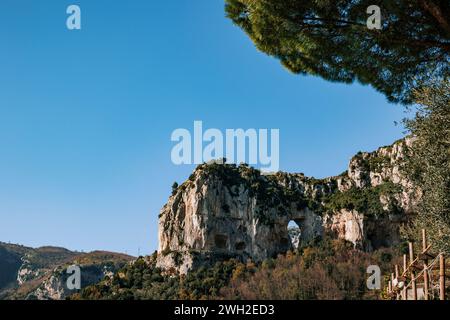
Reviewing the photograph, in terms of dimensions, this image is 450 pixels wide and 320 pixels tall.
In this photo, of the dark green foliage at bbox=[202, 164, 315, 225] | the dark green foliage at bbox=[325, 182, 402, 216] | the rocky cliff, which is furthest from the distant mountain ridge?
the dark green foliage at bbox=[325, 182, 402, 216]

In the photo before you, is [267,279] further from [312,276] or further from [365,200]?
[365,200]

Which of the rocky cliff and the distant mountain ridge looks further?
the distant mountain ridge

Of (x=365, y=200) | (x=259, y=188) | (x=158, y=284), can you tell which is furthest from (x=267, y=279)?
(x=365, y=200)

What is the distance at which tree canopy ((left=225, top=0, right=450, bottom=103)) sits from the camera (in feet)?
36.7

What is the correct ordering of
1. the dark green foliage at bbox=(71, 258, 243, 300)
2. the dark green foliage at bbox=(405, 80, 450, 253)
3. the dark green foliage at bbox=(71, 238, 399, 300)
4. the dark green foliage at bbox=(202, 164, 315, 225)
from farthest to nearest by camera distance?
the dark green foliage at bbox=(202, 164, 315, 225) < the dark green foliage at bbox=(71, 258, 243, 300) < the dark green foliage at bbox=(71, 238, 399, 300) < the dark green foliage at bbox=(405, 80, 450, 253)

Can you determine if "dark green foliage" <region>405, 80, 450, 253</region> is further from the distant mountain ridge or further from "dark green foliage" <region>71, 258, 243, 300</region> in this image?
the distant mountain ridge

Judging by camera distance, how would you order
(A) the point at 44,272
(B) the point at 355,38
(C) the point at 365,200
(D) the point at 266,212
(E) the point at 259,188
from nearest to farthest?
(B) the point at 355,38
(C) the point at 365,200
(D) the point at 266,212
(E) the point at 259,188
(A) the point at 44,272

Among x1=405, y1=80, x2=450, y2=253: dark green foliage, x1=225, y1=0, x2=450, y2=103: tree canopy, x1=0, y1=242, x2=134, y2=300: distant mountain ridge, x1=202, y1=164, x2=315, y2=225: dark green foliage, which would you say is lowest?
x1=0, y1=242, x2=134, y2=300: distant mountain ridge

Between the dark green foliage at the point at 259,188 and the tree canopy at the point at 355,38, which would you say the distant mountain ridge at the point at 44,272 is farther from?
the tree canopy at the point at 355,38

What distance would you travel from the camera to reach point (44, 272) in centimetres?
17500

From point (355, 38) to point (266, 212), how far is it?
298 ft

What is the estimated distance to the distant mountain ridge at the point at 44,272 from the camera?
11431 cm

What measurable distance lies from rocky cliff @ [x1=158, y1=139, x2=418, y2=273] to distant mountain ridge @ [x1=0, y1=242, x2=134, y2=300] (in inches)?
1391
